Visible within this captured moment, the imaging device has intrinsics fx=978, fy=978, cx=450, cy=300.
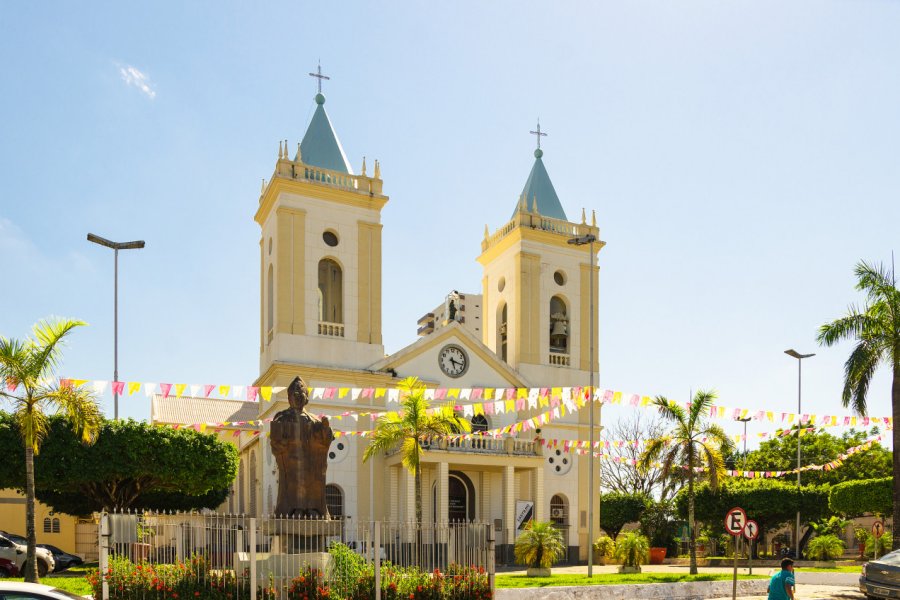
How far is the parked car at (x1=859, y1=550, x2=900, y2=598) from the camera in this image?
2083 centimetres

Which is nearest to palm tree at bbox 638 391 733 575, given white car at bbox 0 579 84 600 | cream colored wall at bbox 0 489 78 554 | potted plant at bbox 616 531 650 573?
potted plant at bbox 616 531 650 573

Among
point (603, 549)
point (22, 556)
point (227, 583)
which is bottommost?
point (603, 549)

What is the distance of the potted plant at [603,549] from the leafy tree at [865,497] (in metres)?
9.67

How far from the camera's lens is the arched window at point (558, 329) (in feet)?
147

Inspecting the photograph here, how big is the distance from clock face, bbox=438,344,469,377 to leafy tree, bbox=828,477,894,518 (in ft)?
54.0

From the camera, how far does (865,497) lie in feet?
129

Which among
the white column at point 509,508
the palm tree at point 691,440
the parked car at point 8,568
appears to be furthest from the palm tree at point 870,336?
the parked car at point 8,568

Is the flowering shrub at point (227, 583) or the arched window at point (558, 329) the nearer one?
the flowering shrub at point (227, 583)

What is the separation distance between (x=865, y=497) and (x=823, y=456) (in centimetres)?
1985

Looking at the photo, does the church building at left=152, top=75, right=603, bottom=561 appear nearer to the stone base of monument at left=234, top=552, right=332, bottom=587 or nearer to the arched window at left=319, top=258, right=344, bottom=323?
the arched window at left=319, top=258, right=344, bottom=323

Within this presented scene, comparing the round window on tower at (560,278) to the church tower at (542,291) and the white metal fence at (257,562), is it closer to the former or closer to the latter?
the church tower at (542,291)

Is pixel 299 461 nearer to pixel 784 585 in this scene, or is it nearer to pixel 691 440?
pixel 784 585

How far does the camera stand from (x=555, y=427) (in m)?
42.5

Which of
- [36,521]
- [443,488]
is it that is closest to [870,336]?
[443,488]
